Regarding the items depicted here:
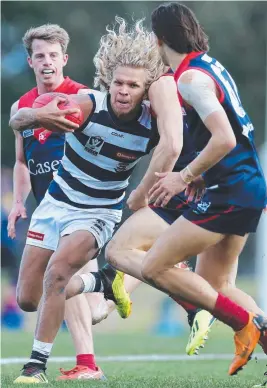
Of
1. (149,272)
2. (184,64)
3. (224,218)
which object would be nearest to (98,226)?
(149,272)

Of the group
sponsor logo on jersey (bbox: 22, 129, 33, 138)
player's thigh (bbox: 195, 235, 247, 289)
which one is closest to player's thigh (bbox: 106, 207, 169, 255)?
player's thigh (bbox: 195, 235, 247, 289)

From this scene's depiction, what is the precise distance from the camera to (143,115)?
711 cm

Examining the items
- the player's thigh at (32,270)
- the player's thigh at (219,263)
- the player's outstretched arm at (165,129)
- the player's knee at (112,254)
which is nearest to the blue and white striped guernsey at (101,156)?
the player's outstretched arm at (165,129)

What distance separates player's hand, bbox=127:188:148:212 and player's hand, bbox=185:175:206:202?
54 cm

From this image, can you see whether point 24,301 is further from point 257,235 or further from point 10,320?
point 257,235

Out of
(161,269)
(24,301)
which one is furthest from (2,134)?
(161,269)

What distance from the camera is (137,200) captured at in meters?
7.06

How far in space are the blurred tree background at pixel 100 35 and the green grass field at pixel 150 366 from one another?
9.10 metres

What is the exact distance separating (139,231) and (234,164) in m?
1.20

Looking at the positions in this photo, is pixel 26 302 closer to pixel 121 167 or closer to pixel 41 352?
pixel 41 352

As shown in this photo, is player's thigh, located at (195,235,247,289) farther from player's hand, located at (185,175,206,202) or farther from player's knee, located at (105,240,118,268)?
player's knee, located at (105,240,118,268)

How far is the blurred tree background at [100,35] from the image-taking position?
2406 centimetres

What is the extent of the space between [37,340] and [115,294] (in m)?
0.80

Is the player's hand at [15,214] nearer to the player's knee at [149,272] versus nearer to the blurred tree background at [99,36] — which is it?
the player's knee at [149,272]
